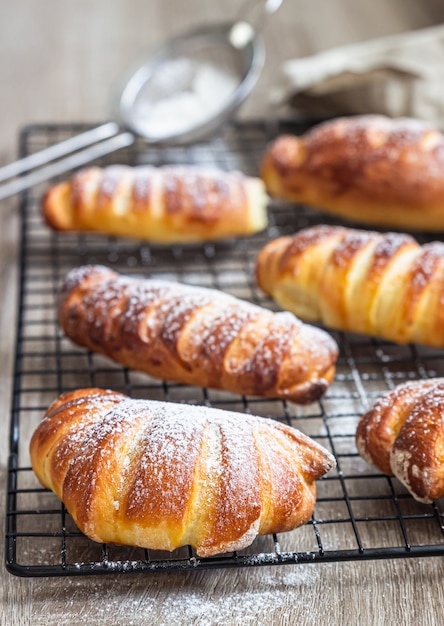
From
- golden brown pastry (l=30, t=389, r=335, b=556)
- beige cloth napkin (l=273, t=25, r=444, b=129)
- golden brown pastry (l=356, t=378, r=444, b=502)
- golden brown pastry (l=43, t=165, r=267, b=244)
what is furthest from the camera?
beige cloth napkin (l=273, t=25, r=444, b=129)

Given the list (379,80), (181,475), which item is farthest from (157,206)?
(181,475)

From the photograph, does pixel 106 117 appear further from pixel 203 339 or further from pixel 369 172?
pixel 203 339

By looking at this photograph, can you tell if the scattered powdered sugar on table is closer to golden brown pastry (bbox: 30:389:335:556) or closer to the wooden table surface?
the wooden table surface

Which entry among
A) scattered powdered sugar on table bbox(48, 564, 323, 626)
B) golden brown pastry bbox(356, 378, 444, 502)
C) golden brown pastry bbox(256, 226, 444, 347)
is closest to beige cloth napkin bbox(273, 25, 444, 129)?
golden brown pastry bbox(256, 226, 444, 347)

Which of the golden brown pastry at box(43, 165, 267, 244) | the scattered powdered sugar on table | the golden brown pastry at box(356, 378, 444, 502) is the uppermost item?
the golden brown pastry at box(43, 165, 267, 244)

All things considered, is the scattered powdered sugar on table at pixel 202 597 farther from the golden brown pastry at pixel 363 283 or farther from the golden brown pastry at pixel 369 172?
the golden brown pastry at pixel 369 172

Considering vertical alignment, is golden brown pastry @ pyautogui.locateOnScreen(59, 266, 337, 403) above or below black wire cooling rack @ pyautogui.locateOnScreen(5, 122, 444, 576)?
above

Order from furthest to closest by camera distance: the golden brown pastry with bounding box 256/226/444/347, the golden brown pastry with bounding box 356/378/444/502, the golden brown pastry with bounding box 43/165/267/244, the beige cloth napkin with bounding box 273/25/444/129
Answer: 1. the beige cloth napkin with bounding box 273/25/444/129
2. the golden brown pastry with bounding box 43/165/267/244
3. the golden brown pastry with bounding box 256/226/444/347
4. the golden brown pastry with bounding box 356/378/444/502
